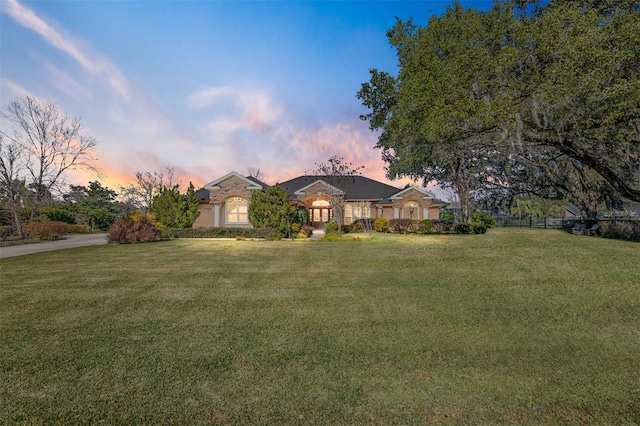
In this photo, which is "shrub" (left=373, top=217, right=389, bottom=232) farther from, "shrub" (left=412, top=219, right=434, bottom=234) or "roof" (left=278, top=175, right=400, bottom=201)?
"roof" (left=278, top=175, right=400, bottom=201)

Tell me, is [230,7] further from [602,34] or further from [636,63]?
[636,63]

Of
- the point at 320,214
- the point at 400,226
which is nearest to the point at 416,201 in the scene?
the point at 400,226

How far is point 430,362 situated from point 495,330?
192 centimetres

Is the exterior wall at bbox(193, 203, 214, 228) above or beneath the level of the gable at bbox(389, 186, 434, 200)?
beneath

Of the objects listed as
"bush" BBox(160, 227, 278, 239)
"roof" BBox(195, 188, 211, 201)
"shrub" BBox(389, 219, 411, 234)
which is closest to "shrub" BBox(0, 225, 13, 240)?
"bush" BBox(160, 227, 278, 239)

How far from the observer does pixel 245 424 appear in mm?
2803

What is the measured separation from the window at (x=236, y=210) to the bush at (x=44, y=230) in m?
11.9

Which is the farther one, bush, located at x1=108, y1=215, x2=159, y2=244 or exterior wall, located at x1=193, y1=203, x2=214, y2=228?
exterior wall, located at x1=193, y1=203, x2=214, y2=228

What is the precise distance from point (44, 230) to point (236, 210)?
42.5 feet

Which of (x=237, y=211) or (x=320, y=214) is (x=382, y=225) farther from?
(x=237, y=211)

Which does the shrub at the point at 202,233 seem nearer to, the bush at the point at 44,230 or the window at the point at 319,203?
the bush at the point at 44,230

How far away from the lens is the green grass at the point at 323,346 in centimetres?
307

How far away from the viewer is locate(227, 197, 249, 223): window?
2594 centimetres

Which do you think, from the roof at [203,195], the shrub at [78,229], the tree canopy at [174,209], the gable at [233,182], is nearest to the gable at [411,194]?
the gable at [233,182]
